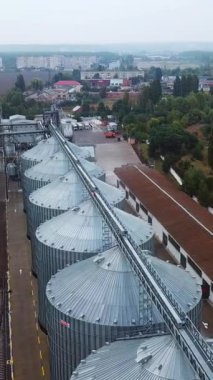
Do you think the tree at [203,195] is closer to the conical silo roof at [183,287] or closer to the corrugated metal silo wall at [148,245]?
the corrugated metal silo wall at [148,245]

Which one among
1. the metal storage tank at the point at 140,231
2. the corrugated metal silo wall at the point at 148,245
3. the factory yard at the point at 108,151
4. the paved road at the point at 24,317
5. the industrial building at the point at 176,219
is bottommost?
the paved road at the point at 24,317

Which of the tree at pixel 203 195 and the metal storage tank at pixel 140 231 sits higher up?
the metal storage tank at pixel 140 231

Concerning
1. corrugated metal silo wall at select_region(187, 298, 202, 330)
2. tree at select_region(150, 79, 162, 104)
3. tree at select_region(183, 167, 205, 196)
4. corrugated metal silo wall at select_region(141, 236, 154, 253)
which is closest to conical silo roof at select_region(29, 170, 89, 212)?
corrugated metal silo wall at select_region(141, 236, 154, 253)

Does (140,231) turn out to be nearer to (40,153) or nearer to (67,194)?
(67,194)

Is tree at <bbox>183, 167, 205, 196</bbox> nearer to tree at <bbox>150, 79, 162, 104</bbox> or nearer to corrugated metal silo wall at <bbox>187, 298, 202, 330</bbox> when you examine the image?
corrugated metal silo wall at <bbox>187, 298, 202, 330</bbox>

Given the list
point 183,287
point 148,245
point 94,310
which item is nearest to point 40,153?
point 148,245

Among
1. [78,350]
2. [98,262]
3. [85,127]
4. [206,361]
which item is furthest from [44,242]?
[85,127]

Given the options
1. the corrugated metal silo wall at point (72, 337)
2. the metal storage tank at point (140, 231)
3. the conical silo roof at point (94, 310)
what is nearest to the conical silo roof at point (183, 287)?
the conical silo roof at point (94, 310)
